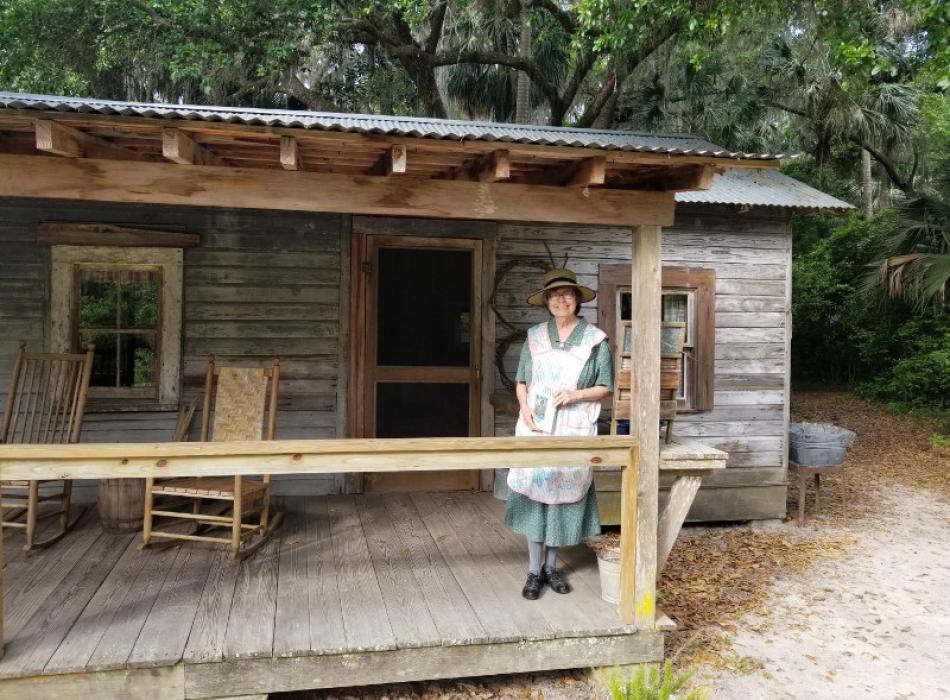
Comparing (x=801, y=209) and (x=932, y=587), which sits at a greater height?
(x=801, y=209)

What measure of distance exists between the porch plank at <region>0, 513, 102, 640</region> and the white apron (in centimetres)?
250

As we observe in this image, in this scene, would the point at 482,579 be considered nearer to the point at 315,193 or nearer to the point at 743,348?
the point at 315,193

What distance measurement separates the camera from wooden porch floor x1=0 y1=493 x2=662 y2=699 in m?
3.14

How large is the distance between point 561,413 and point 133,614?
7.75ft

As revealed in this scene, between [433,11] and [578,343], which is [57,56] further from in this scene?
[578,343]

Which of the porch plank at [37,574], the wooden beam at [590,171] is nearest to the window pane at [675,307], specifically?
the wooden beam at [590,171]

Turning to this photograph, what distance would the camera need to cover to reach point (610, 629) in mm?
3582

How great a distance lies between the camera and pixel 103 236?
547 cm

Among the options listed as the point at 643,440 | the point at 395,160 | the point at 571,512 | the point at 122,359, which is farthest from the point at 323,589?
the point at 122,359

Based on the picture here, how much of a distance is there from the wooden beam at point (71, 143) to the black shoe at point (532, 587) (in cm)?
303

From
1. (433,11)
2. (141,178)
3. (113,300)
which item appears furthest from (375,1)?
(141,178)

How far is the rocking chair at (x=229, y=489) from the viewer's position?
4.43m

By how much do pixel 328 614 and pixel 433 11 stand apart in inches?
466

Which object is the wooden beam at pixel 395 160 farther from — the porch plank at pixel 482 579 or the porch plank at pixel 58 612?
the porch plank at pixel 58 612
